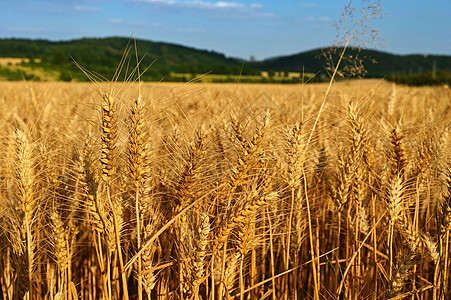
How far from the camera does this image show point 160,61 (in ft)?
30.3

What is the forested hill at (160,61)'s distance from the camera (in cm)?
191

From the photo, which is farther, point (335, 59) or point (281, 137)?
point (281, 137)

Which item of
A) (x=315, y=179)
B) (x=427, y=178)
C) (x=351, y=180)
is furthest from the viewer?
(x=315, y=179)

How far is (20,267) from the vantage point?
1.73 m

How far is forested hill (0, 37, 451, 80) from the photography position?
1913 mm

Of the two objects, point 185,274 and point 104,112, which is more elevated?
point 104,112

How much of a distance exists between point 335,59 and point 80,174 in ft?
4.21

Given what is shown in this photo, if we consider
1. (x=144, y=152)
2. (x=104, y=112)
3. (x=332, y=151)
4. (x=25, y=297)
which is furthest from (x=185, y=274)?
(x=332, y=151)

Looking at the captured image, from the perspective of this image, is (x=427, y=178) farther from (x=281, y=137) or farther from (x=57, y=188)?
(x=57, y=188)

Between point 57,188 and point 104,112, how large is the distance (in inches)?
35.5

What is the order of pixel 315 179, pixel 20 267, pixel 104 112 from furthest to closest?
pixel 315 179 < pixel 20 267 < pixel 104 112

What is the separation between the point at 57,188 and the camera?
198cm

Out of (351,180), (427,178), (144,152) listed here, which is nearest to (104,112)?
(144,152)

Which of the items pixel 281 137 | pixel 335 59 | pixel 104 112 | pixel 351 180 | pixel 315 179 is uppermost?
pixel 335 59
